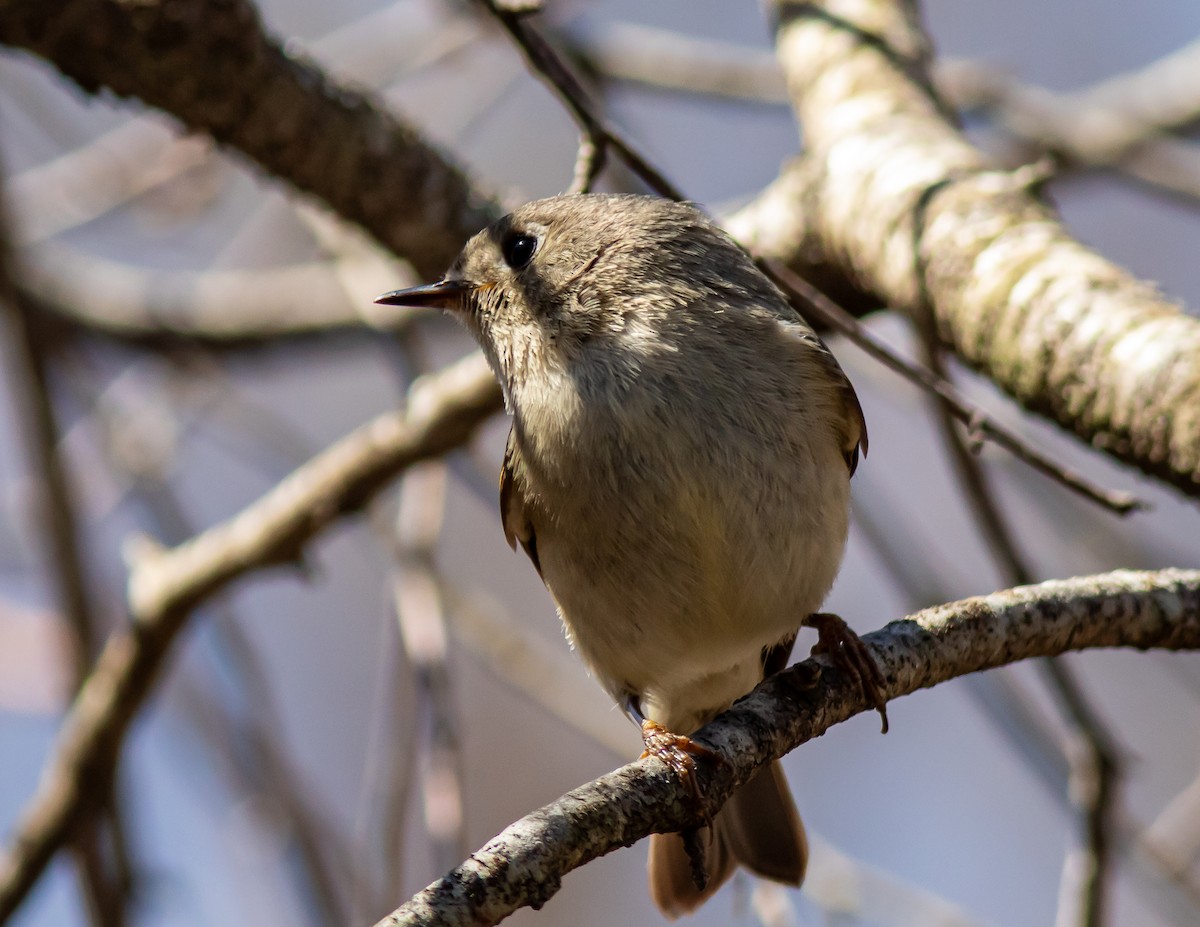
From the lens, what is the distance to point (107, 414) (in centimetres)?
325

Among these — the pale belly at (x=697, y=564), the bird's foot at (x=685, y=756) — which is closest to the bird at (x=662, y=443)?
the pale belly at (x=697, y=564)

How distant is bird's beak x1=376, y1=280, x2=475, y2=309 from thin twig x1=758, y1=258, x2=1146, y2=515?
2.10 feet

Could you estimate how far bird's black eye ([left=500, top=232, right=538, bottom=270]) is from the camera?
7.35 ft

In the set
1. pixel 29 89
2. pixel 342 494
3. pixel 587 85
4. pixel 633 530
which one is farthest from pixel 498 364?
pixel 29 89

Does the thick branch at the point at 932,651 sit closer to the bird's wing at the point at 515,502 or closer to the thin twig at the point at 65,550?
the bird's wing at the point at 515,502

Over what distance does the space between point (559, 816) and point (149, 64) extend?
1.65 m

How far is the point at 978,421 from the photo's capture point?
171 centimetres

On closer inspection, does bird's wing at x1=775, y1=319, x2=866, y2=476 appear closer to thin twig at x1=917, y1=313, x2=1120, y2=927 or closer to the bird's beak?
thin twig at x1=917, y1=313, x2=1120, y2=927

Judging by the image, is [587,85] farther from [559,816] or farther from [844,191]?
[559,816]

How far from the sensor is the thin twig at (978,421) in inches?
65.4

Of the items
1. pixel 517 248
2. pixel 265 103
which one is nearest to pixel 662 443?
pixel 517 248

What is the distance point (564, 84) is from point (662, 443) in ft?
1.78

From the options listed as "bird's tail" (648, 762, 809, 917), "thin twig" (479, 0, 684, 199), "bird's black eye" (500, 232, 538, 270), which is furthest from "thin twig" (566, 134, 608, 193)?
"bird's tail" (648, 762, 809, 917)

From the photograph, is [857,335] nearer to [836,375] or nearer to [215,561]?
[836,375]
